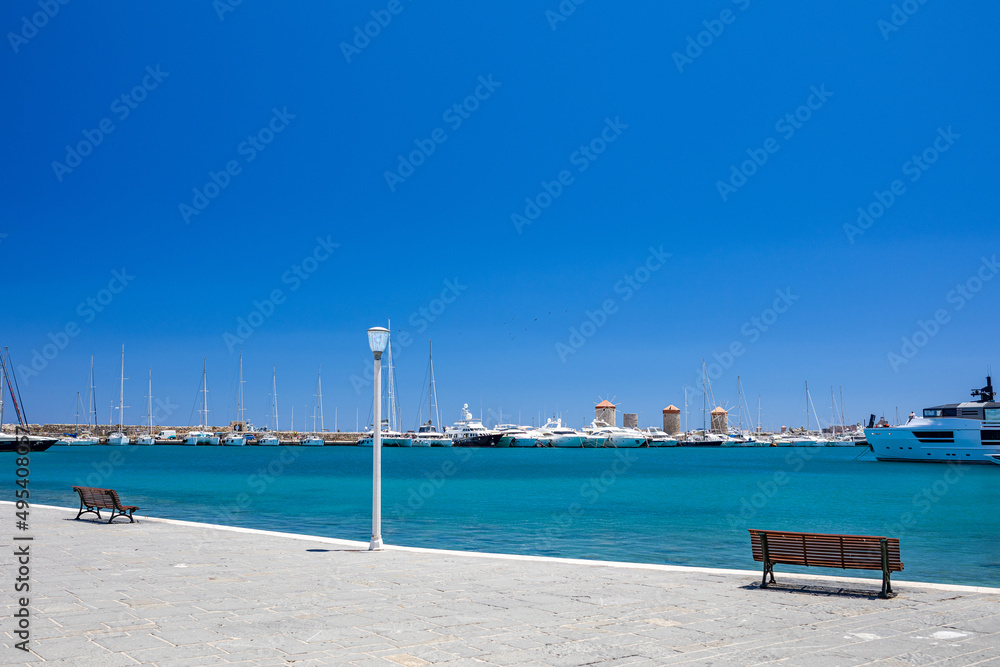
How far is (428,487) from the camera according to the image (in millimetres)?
45812

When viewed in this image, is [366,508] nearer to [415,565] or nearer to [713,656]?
[415,565]

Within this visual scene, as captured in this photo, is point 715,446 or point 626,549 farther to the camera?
point 715,446

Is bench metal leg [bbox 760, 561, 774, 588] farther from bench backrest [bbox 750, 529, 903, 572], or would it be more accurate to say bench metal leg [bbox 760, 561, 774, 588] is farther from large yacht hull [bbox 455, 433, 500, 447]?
large yacht hull [bbox 455, 433, 500, 447]

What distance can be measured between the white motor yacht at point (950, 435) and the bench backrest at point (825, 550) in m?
74.6

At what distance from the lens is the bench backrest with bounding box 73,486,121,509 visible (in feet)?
56.6

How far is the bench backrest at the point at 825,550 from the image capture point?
9.61m

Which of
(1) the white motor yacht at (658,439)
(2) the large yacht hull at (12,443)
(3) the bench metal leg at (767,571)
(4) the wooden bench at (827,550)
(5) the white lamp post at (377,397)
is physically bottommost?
(1) the white motor yacht at (658,439)

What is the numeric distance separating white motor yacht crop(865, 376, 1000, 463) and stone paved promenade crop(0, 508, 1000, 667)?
249ft

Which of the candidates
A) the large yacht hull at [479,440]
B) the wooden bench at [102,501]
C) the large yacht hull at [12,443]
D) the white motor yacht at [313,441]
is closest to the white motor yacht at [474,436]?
the large yacht hull at [479,440]

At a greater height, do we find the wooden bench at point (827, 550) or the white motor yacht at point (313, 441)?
the wooden bench at point (827, 550)

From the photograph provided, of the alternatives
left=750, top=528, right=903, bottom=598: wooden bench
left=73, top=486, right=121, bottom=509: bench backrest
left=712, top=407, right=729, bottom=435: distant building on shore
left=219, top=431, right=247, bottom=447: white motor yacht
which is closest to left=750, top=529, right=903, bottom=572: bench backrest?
left=750, top=528, right=903, bottom=598: wooden bench

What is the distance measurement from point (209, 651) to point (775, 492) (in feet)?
148

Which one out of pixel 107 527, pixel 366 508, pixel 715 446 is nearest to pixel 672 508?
pixel 366 508

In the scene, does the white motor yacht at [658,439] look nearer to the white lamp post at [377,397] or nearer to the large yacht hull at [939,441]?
the large yacht hull at [939,441]
